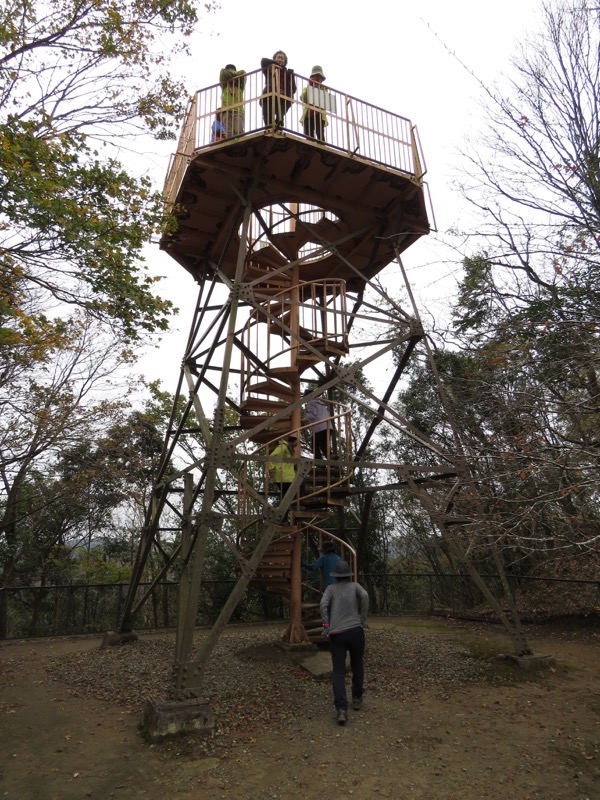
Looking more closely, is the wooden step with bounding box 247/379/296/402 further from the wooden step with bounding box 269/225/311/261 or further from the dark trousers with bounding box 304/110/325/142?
the dark trousers with bounding box 304/110/325/142

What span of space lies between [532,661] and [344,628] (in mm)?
3528

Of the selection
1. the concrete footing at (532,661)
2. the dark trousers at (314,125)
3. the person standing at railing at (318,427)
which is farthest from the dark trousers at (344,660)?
the dark trousers at (314,125)

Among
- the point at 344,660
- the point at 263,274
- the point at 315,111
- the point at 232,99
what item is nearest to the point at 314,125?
the point at 315,111

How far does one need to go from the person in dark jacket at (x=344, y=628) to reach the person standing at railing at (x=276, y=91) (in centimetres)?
Answer: 669

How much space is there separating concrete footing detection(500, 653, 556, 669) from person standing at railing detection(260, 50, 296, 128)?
8634mm

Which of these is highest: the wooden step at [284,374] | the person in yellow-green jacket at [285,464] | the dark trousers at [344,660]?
the wooden step at [284,374]

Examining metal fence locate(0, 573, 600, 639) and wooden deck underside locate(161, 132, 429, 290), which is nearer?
wooden deck underside locate(161, 132, 429, 290)

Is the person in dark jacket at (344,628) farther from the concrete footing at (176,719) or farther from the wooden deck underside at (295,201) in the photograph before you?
the wooden deck underside at (295,201)

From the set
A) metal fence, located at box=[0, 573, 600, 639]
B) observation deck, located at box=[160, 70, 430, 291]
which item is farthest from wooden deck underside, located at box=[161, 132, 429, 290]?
metal fence, located at box=[0, 573, 600, 639]

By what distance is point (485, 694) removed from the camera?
20.8 feet

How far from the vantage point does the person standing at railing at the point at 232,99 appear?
8.35 meters

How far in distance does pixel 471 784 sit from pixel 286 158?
8.38 meters

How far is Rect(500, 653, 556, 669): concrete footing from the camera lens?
731 cm

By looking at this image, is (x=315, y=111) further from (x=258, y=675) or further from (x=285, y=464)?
(x=258, y=675)
